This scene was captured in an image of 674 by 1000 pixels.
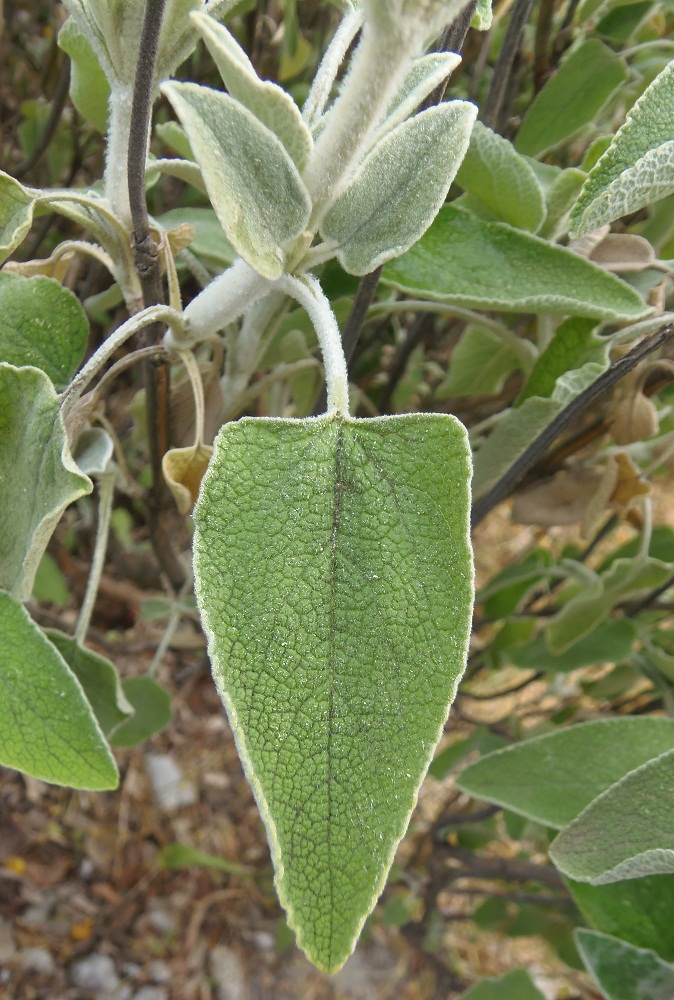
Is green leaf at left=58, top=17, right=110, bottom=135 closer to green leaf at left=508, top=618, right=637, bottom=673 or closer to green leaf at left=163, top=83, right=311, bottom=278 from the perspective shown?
green leaf at left=163, top=83, right=311, bottom=278

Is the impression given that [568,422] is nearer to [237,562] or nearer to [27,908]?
[237,562]

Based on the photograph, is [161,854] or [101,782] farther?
[161,854]

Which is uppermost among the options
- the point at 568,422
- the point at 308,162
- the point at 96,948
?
the point at 308,162

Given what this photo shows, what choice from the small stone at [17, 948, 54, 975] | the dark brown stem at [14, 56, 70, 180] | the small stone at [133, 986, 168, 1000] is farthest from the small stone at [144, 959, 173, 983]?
the dark brown stem at [14, 56, 70, 180]

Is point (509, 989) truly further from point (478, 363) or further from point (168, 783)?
point (168, 783)

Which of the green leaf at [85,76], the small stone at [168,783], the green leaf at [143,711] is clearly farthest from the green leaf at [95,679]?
the small stone at [168,783]

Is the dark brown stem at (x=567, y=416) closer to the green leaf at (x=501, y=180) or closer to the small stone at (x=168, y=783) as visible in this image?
the green leaf at (x=501, y=180)

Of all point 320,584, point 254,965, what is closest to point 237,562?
point 320,584

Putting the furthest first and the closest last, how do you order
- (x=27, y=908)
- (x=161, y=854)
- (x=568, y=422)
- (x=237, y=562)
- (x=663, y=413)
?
(x=161, y=854)
(x=27, y=908)
(x=663, y=413)
(x=568, y=422)
(x=237, y=562)
